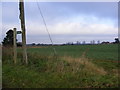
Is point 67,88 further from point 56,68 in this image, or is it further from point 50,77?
point 56,68

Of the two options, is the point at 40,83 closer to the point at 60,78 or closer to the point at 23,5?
the point at 60,78

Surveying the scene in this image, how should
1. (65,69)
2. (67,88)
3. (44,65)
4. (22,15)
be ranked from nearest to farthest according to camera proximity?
(67,88)
(65,69)
(44,65)
(22,15)

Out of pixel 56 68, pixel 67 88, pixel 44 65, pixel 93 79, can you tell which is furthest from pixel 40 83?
pixel 44 65

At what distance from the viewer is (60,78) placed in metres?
9.70

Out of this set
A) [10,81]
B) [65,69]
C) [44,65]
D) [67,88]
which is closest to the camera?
[67,88]

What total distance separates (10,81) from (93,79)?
3039 mm

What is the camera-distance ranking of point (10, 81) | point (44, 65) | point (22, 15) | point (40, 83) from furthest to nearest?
point (22, 15)
point (44, 65)
point (10, 81)
point (40, 83)

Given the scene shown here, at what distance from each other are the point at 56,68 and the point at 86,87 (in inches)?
129

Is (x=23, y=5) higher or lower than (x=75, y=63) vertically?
higher

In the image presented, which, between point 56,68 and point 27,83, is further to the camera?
point 56,68

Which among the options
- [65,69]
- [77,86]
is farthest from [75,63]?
[77,86]

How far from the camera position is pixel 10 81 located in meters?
9.36

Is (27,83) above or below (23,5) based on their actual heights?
below

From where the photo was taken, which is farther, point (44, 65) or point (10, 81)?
point (44, 65)
